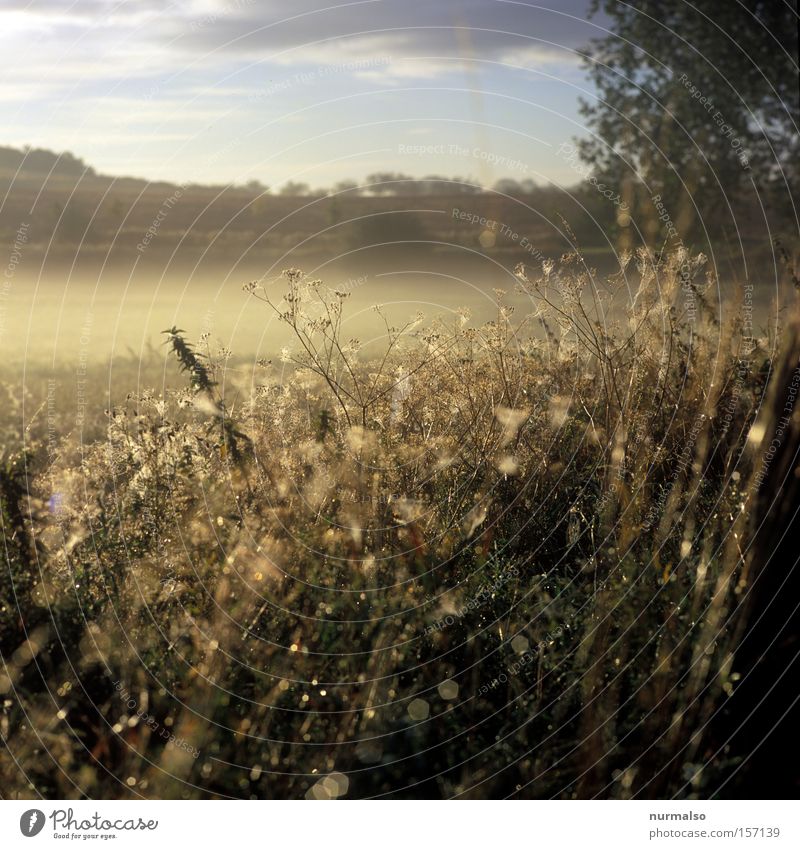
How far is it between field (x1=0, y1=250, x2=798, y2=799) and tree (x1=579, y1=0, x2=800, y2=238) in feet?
21.8

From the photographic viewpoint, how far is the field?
2.43m

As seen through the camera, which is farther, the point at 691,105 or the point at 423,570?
the point at 691,105

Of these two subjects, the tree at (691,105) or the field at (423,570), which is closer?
the field at (423,570)

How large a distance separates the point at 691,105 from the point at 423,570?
30.6ft

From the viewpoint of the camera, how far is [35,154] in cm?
499

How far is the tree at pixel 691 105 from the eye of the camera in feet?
31.7

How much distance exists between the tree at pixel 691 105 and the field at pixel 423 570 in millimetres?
6652

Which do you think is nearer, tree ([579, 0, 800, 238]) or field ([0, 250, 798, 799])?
field ([0, 250, 798, 799])

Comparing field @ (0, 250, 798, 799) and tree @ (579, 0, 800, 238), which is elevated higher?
tree @ (579, 0, 800, 238)

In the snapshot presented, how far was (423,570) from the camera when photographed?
3051 millimetres

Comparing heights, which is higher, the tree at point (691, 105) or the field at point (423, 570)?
the tree at point (691, 105)

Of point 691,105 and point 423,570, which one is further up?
point 691,105

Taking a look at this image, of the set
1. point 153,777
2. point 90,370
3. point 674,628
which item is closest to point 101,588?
point 153,777

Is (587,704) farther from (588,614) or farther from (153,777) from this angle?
(153,777)
